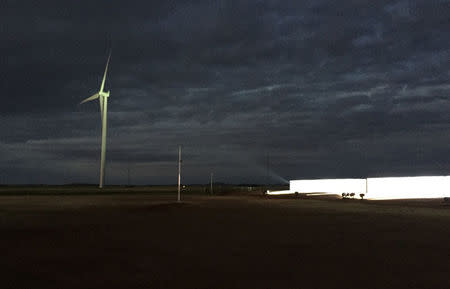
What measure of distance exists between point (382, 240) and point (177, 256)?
9.11 metres

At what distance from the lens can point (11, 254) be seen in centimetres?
1515

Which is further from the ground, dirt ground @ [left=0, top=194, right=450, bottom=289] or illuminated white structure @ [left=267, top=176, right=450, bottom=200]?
illuminated white structure @ [left=267, top=176, right=450, bottom=200]

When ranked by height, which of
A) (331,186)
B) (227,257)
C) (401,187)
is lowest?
(227,257)

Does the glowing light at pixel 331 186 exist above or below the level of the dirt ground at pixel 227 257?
above

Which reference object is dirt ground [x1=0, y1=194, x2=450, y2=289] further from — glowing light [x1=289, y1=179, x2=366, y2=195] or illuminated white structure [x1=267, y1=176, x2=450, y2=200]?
glowing light [x1=289, y1=179, x2=366, y2=195]

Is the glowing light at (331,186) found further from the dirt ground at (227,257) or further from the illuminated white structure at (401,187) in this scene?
the dirt ground at (227,257)

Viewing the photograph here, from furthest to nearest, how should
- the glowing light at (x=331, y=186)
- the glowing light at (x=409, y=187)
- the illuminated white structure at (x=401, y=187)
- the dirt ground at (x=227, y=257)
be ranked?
the glowing light at (x=331, y=186), the illuminated white structure at (x=401, y=187), the glowing light at (x=409, y=187), the dirt ground at (x=227, y=257)

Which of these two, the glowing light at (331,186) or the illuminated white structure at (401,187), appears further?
the glowing light at (331,186)

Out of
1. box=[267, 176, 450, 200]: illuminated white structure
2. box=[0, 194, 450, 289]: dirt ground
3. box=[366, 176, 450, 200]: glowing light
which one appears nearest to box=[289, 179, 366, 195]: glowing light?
box=[267, 176, 450, 200]: illuminated white structure

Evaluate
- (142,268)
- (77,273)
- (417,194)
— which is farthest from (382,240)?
(417,194)

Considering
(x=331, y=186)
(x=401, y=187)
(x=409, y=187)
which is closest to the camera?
(x=409, y=187)

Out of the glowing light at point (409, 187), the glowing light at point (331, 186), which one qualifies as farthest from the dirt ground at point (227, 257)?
the glowing light at point (331, 186)

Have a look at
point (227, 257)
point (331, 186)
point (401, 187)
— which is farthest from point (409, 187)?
point (227, 257)

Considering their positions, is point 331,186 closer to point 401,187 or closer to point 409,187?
point 401,187
